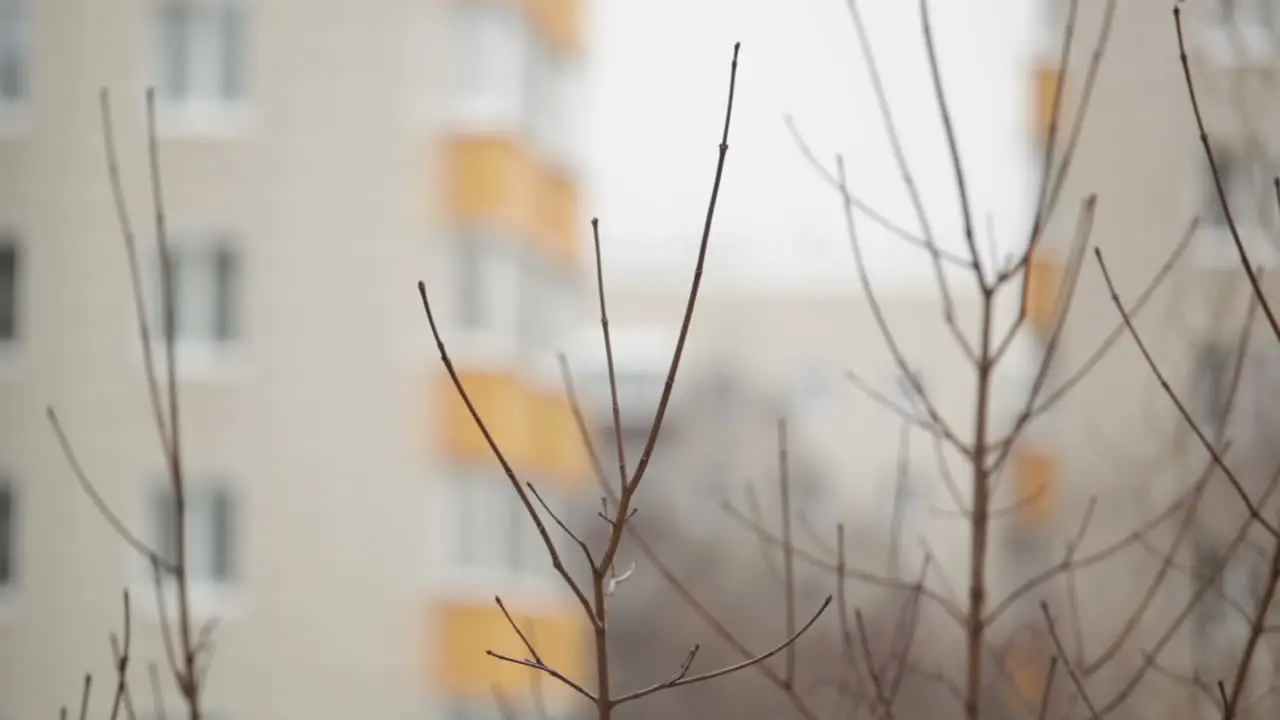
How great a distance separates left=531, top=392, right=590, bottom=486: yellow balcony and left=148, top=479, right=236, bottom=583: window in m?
2.76

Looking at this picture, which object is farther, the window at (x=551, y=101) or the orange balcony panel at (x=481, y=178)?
the window at (x=551, y=101)

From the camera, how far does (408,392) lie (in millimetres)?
17016

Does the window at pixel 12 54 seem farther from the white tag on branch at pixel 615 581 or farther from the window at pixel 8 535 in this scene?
the white tag on branch at pixel 615 581

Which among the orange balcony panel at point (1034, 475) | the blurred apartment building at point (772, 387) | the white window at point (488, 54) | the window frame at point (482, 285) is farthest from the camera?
the blurred apartment building at point (772, 387)

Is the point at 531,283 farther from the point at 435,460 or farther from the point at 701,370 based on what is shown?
the point at 701,370

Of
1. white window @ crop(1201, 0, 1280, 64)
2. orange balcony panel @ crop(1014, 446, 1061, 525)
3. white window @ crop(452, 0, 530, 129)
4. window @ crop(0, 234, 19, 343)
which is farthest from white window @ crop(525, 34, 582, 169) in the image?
white window @ crop(1201, 0, 1280, 64)

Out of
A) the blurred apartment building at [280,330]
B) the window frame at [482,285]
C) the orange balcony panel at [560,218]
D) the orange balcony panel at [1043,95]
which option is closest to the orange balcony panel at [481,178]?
the blurred apartment building at [280,330]

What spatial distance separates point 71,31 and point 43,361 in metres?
2.70

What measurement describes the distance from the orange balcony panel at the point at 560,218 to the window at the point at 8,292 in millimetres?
4541

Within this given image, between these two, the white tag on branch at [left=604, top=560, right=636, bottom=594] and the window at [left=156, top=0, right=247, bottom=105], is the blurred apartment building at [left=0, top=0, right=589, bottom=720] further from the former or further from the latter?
the white tag on branch at [left=604, top=560, right=636, bottom=594]

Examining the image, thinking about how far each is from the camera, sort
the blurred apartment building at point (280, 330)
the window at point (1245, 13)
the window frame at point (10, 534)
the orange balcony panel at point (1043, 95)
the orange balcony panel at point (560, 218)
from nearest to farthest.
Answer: the window at point (1245, 13) < the orange balcony panel at point (1043, 95) < the window frame at point (10, 534) < the blurred apartment building at point (280, 330) < the orange balcony panel at point (560, 218)

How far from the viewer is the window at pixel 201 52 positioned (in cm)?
1670

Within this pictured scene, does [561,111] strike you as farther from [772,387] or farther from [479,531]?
[772,387]

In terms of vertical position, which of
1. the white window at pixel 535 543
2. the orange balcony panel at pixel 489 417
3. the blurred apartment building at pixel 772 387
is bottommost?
the blurred apartment building at pixel 772 387
